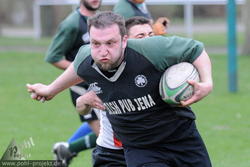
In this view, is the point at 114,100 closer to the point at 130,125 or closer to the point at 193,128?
the point at 130,125

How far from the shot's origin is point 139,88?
4977 mm

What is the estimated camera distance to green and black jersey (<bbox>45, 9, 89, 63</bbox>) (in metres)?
7.65

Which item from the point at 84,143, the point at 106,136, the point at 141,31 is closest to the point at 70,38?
the point at 84,143

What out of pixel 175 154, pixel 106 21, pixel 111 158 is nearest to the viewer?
pixel 106 21

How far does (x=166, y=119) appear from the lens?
5.06 meters

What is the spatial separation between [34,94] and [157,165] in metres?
1.04

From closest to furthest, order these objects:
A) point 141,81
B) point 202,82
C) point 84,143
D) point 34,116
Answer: point 202,82, point 141,81, point 84,143, point 34,116

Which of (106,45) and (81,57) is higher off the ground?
(106,45)

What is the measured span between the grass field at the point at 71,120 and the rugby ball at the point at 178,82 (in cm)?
310

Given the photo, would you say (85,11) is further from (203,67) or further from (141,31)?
(203,67)

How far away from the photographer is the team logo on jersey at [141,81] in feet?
16.3

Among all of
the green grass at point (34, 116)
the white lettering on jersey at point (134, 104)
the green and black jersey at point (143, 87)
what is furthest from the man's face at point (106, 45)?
the green grass at point (34, 116)

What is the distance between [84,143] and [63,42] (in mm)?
1113

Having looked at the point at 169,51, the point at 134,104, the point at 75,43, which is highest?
the point at 169,51
